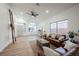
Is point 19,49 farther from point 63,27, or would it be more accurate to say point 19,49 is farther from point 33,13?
point 63,27

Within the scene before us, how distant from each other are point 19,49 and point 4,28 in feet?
2.38

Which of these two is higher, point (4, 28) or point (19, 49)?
point (4, 28)

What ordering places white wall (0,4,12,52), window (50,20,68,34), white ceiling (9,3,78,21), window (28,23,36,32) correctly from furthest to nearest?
1. window (28,23,36,32)
2. window (50,20,68,34)
3. white wall (0,4,12,52)
4. white ceiling (9,3,78,21)

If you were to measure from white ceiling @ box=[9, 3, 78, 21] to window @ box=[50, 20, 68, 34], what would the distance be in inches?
11.0

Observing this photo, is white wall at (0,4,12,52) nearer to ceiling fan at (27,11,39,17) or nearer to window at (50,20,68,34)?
ceiling fan at (27,11,39,17)

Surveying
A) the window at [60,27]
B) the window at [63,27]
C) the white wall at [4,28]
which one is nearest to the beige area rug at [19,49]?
the white wall at [4,28]

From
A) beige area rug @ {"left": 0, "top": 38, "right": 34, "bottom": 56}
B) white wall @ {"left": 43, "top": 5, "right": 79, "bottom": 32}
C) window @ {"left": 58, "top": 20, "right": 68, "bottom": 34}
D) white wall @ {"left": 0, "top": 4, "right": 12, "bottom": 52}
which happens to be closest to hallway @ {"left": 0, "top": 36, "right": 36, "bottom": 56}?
beige area rug @ {"left": 0, "top": 38, "right": 34, "bottom": 56}

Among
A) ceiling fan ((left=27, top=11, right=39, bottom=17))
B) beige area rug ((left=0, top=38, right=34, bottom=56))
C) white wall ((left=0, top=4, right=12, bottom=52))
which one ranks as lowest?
beige area rug ((left=0, top=38, right=34, bottom=56))

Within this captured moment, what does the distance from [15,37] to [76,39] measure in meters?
1.68

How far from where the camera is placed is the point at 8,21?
2.98 meters

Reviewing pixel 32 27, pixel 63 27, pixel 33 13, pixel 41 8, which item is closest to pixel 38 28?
pixel 32 27

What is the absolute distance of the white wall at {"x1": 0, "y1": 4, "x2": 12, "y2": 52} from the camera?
2832 millimetres

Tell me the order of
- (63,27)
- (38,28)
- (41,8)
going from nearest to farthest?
(41,8), (63,27), (38,28)

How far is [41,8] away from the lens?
2.86 metres
